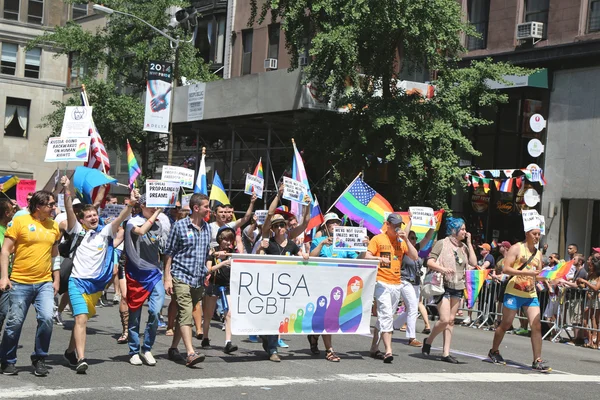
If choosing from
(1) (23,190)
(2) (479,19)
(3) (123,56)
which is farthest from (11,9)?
(1) (23,190)

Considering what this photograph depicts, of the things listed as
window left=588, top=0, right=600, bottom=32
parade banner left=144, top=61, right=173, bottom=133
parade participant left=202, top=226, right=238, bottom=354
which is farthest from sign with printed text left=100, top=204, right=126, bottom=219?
parade banner left=144, top=61, right=173, bottom=133

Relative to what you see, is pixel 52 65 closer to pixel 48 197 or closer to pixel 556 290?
pixel 556 290

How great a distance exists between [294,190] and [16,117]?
4480 cm

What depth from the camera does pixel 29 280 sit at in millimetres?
9062

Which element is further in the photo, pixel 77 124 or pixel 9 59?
pixel 9 59

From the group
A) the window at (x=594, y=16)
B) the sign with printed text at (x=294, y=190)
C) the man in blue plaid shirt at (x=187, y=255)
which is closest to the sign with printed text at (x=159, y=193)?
the man in blue plaid shirt at (x=187, y=255)

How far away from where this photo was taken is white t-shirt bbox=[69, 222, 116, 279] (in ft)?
31.6

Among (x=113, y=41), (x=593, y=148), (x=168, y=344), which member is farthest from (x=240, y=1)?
(x=168, y=344)

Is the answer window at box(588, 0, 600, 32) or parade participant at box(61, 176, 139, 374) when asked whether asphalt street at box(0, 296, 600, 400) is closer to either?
parade participant at box(61, 176, 139, 374)

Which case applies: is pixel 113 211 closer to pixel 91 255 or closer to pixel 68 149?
pixel 68 149

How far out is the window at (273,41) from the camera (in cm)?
3528

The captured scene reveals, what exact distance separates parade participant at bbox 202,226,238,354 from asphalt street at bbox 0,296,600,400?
0.22m

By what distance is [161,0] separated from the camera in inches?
1323

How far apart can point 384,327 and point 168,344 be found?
2.81m
